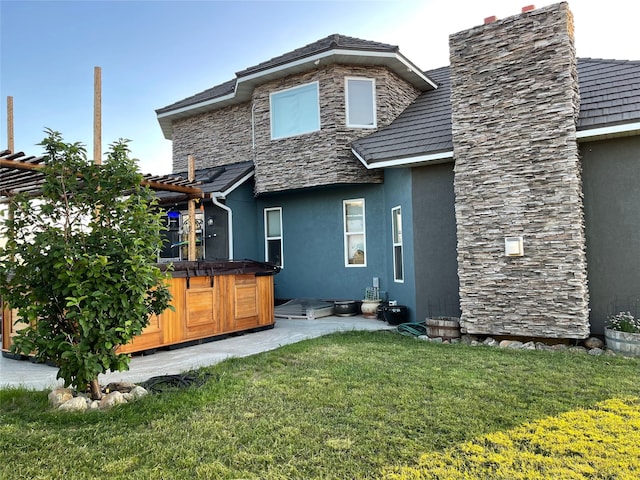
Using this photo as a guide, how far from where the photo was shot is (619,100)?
6426 mm

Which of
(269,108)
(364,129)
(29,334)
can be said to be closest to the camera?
(29,334)

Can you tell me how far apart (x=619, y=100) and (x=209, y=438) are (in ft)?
23.4

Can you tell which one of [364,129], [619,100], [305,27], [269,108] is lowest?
[619,100]

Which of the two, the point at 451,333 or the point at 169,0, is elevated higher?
the point at 169,0

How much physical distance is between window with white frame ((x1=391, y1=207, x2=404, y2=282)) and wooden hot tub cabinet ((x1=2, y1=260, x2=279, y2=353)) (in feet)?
9.08

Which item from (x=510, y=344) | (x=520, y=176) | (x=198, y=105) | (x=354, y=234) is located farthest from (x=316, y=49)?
(x=510, y=344)

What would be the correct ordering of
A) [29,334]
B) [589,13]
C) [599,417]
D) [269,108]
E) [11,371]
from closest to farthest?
[599,417]
[29,334]
[11,371]
[589,13]
[269,108]

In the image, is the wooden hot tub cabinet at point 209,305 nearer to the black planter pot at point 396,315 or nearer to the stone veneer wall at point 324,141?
the black planter pot at point 396,315

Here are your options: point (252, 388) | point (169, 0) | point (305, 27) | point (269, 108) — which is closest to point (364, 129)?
point (269, 108)

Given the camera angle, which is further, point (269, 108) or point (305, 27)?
point (305, 27)

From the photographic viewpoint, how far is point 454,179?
23.7 ft

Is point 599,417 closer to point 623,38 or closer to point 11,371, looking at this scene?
point 11,371

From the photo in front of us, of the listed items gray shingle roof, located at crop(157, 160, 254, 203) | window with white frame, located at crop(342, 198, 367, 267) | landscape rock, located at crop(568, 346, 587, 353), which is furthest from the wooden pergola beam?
landscape rock, located at crop(568, 346, 587, 353)

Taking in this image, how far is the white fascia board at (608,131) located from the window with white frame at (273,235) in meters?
7.19
